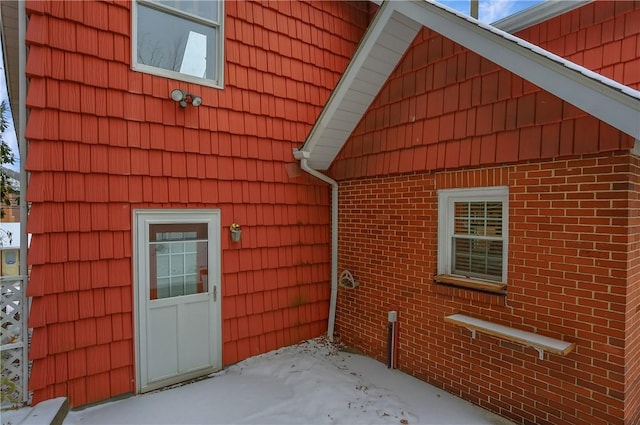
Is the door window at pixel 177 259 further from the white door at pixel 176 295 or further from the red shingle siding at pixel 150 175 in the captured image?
the red shingle siding at pixel 150 175

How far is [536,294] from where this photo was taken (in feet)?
9.60

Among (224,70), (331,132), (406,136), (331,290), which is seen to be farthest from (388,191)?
(224,70)

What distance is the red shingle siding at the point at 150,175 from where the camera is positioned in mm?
3139

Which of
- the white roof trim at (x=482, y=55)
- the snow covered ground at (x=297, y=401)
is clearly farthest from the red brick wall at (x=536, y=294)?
the white roof trim at (x=482, y=55)

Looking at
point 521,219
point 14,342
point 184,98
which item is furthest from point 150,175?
point 521,219

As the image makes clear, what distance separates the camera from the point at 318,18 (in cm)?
496

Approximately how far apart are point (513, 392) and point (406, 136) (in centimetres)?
273

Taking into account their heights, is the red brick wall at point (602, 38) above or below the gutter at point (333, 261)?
above

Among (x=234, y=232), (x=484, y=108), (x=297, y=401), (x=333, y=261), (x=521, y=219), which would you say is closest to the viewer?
(x=521, y=219)

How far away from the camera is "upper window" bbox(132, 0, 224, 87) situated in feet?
12.0

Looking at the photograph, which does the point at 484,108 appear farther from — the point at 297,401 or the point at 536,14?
the point at 297,401

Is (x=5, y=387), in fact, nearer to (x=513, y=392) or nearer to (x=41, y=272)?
(x=41, y=272)

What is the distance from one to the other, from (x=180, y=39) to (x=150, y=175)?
5.28 feet

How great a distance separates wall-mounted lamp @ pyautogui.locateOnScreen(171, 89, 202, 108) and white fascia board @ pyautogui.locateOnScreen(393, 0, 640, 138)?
2363 mm
